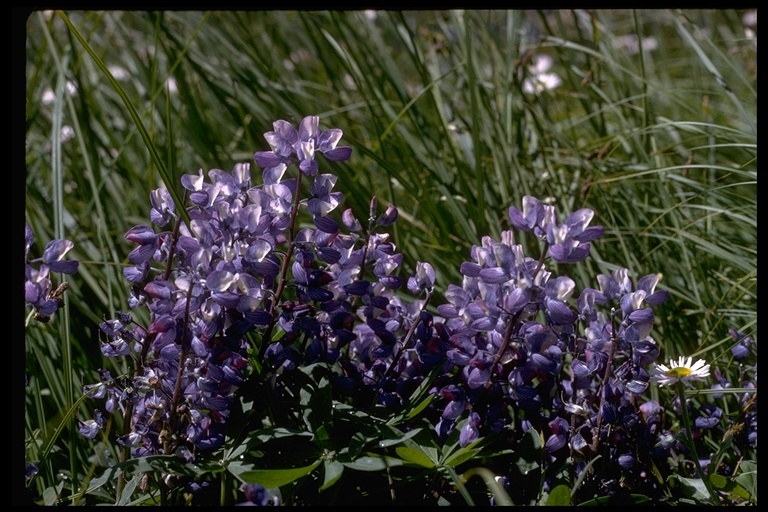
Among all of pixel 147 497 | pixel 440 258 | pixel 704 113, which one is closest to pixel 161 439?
pixel 147 497

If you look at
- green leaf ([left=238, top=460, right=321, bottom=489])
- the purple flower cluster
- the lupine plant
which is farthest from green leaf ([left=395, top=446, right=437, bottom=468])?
the purple flower cluster

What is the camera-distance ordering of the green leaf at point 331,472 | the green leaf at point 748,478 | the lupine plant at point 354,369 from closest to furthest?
the green leaf at point 331,472
the lupine plant at point 354,369
the green leaf at point 748,478

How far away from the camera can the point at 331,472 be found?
98 cm

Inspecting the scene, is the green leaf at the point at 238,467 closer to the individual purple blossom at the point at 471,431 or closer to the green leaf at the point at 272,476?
the green leaf at the point at 272,476

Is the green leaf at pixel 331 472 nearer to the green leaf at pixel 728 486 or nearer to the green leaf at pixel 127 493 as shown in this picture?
the green leaf at pixel 127 493

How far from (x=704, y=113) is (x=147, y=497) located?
202 centimetres

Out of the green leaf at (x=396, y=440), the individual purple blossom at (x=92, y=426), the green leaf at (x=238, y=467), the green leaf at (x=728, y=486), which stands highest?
the individual purple blossom at (x=92, y=426)

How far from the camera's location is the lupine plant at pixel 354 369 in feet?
3.44

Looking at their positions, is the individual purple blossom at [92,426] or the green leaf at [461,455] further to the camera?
the individual purple blossom at [92,426]

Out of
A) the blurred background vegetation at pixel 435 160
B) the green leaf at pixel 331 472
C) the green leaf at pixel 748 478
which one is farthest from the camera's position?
the blurred background vegetation at pixel 435 160

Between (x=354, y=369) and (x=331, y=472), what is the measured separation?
234mm

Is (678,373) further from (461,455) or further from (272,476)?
(272,476)

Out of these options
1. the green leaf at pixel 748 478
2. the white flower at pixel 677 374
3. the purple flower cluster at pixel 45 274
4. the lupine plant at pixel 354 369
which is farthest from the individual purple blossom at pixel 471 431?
the purple flower cluster at pixel 45 274

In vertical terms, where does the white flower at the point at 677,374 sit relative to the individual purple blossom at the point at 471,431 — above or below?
below
